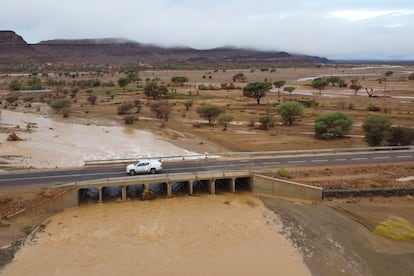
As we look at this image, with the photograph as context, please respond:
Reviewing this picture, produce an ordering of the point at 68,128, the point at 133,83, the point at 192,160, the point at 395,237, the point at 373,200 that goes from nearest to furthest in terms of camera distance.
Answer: the point at 395,237 → the point at 373,200 → the point at 192,160 → the point at 68,128 → the point at 133,83

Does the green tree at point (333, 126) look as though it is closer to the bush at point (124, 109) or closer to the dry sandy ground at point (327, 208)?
the dry sandy ground at point (327, 208)

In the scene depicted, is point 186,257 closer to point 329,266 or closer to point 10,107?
point 329,266

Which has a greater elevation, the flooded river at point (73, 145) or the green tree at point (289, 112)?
the green tree at point (289, 112)

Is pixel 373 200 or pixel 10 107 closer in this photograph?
pixel 373 200

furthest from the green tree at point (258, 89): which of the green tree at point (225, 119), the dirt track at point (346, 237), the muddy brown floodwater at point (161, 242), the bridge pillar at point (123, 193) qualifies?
the bridge pillar at point (123, 193)

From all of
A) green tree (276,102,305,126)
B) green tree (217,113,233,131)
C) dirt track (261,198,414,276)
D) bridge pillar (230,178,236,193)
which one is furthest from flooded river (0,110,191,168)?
dirt track (261,198,414,276)

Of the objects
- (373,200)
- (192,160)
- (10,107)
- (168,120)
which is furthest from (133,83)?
(373,200)
